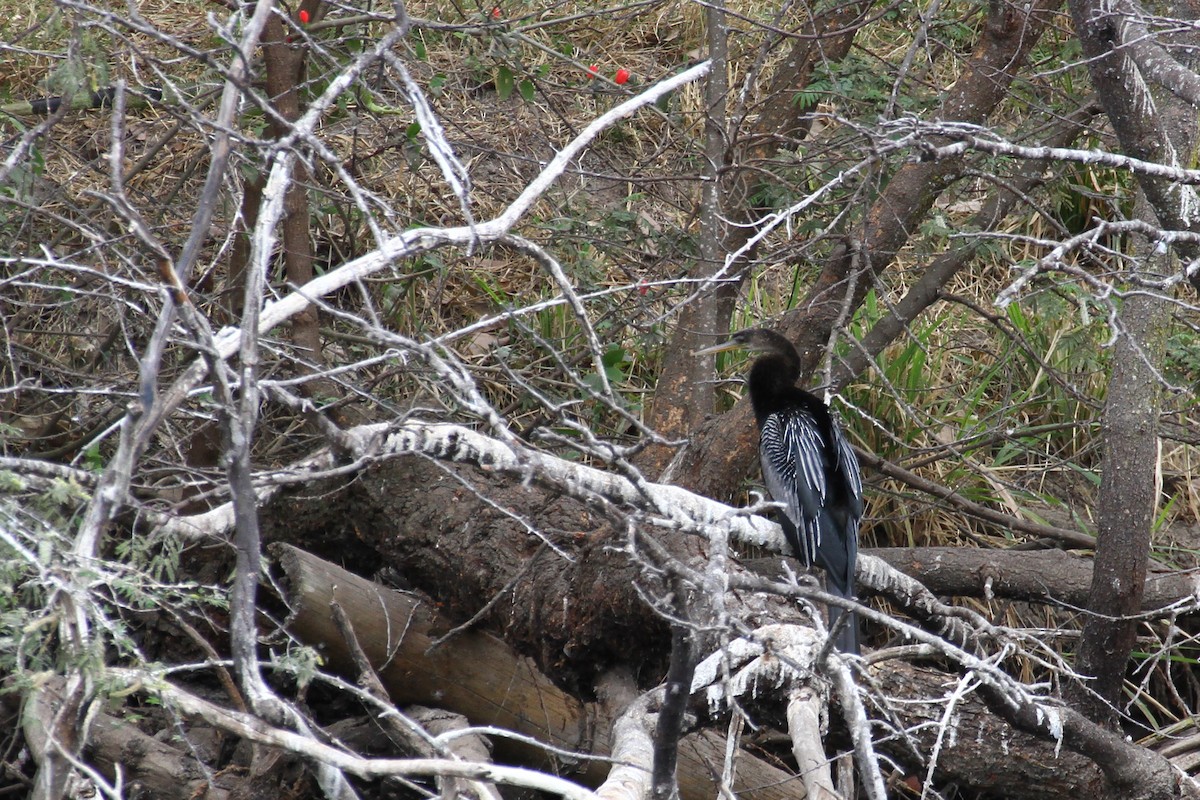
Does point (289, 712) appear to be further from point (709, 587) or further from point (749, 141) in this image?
point (749, 141)

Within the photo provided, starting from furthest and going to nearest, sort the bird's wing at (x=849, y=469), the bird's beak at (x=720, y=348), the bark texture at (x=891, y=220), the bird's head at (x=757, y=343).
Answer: the bird's head at (x=757, y=343) < the bird's beak at (x=720, y=348) < the bird's wing at (x=849, y=469) < the bark texture at (x=891, y=220)

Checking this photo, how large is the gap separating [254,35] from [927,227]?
7.71ft

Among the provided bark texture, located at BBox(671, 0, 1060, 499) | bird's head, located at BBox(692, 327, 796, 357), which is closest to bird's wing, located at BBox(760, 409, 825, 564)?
bark texture, located at BBox(671, 0, 1060, 499)

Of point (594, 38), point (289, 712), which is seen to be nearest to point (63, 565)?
point (289, 712)

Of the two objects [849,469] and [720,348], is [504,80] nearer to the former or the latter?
[720,348]

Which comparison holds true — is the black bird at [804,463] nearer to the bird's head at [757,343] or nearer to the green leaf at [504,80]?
the bird's head at [757,343]

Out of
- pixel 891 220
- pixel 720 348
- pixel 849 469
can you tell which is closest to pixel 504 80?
pixel 720 348

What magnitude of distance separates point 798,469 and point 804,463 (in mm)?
75

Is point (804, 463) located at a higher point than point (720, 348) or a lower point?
lower

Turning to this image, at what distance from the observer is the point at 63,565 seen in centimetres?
176

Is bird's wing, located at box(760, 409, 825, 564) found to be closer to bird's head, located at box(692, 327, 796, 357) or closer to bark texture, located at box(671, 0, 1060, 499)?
bark texture, located at box(671, 0, 1060, 499)

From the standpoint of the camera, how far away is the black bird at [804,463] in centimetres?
375

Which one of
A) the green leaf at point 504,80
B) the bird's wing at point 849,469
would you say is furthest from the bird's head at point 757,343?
the green leaf at point 504,80

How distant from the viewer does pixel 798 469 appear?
157 inches
